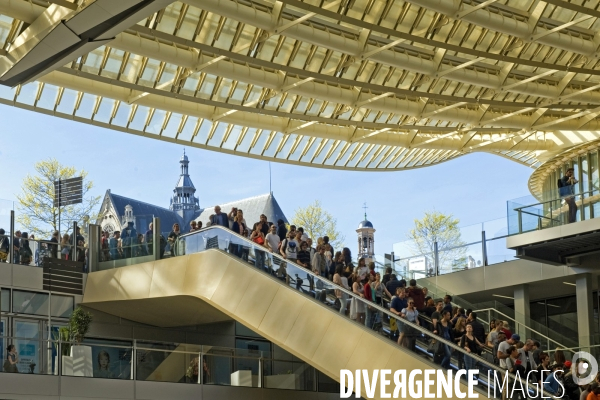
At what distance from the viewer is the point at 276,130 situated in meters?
38.1

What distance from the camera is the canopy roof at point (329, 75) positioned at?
27.4 metres

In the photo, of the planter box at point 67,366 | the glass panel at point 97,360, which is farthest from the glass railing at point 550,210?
the planter box at point 67,366

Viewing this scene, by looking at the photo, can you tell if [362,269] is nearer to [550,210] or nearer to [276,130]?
[550,210]

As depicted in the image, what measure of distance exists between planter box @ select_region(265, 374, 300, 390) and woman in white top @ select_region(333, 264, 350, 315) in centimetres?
447

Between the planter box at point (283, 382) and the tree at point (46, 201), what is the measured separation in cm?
3424

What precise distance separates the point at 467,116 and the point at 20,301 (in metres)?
19.6

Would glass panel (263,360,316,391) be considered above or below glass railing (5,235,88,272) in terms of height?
below

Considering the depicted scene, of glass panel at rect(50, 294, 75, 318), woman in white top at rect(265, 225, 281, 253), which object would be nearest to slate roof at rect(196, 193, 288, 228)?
glass panel at rect(50, 294, 75, 318)

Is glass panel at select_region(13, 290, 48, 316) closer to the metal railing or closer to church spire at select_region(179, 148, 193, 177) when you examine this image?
the metal railing

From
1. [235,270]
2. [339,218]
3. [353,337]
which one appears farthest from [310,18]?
[339,218]

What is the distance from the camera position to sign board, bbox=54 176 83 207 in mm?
31312

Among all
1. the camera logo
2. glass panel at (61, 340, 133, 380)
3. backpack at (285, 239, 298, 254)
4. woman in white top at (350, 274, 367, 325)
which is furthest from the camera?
backpack at (285, 239, 298, 254)

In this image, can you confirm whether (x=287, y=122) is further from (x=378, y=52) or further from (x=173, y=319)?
(x=173, y=319)

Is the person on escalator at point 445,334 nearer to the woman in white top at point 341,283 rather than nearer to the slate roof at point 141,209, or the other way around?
the woman in white top at point 341,283
